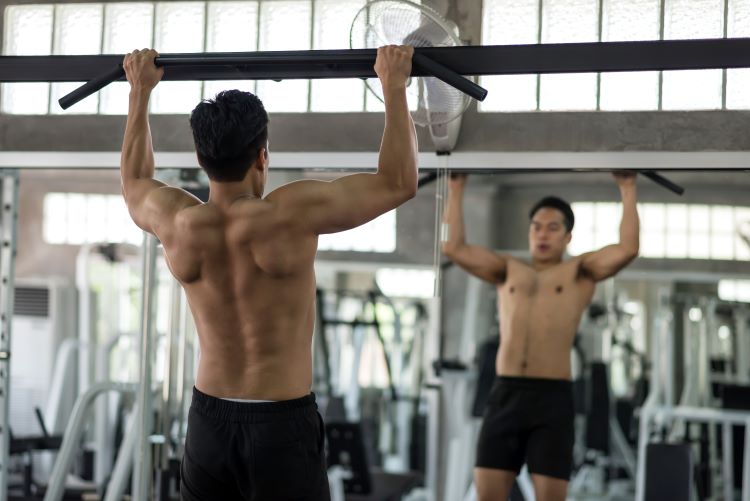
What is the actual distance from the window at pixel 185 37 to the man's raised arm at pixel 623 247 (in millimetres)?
1052

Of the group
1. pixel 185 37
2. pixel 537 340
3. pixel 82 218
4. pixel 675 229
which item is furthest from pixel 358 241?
pixel 82 218

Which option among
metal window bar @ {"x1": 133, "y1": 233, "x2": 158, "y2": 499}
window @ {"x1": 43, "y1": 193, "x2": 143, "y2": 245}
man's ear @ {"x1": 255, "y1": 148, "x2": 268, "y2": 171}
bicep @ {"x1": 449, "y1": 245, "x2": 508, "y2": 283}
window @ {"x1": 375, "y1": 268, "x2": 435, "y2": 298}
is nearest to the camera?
man's ear @ {"x1": 255, "y1": 148, "x2": 268, "y2": 171}

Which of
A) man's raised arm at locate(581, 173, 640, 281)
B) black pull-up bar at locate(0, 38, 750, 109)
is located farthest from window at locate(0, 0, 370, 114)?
black pull-up bar at locate(0, 38, 750, 109)

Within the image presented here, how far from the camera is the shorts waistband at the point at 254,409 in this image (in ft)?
7.38

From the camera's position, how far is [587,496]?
7.22 meters

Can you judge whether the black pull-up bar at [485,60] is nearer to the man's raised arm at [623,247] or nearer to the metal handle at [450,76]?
the metal handle at [450,76]

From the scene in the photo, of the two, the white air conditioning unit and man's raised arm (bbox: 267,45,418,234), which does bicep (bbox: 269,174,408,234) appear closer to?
man's raised arm (bbox: 267,45,418,234)

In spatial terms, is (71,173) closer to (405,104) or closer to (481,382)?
(481,382)

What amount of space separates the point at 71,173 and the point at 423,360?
4137mm

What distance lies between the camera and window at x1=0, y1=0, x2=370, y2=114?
366 centimetres

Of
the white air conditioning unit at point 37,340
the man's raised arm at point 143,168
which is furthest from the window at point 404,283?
the man's raised arm at point 143,168

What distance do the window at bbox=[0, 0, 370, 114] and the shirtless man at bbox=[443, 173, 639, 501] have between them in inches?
31.3

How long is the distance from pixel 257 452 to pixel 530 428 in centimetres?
209

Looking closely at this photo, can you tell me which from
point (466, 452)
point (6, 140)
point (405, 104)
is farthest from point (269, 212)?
point (466, 452)
